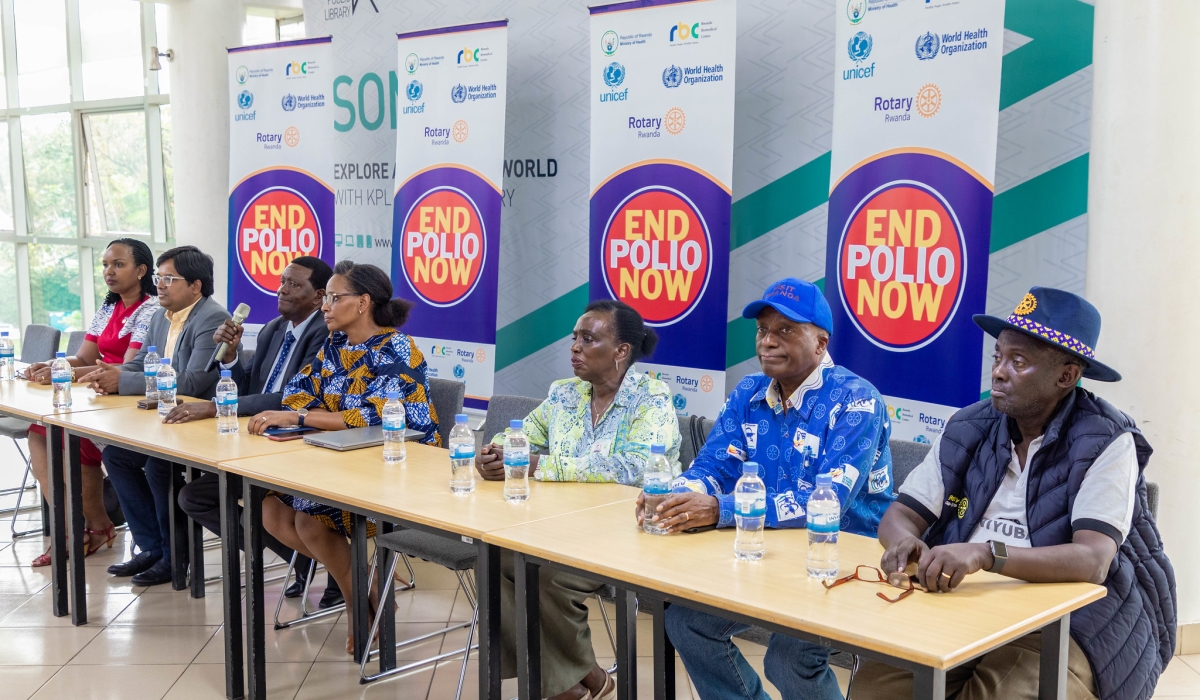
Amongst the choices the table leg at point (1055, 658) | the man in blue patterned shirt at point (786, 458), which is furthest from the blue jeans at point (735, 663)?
the table leg at point (1055, 658)

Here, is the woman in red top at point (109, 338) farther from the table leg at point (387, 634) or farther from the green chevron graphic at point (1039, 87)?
the green chevron graphic at point (1039, 87)

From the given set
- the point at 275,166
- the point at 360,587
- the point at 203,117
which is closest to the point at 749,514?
the point at 360,587

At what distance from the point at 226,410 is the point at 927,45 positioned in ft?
9.56

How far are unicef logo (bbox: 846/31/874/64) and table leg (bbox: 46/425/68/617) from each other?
11.1ft

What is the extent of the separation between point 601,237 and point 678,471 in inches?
63.1

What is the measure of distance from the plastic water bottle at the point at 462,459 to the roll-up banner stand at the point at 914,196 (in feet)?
5.26

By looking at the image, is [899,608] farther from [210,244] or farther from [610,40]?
[210,244]

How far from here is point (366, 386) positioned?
3.90m

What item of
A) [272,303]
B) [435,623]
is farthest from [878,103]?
[272,303]

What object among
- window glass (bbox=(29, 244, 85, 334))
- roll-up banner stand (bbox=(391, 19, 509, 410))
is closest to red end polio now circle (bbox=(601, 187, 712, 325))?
roll-up banner stand (bbox=(391, 19, 509, 410))

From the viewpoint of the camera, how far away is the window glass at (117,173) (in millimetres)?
8414

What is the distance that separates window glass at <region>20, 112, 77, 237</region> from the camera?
9.20m

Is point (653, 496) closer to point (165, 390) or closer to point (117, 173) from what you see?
point (165, 390)

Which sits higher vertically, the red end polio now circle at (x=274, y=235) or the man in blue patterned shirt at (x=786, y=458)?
the red end polio now circle at (x=274, y=235)
